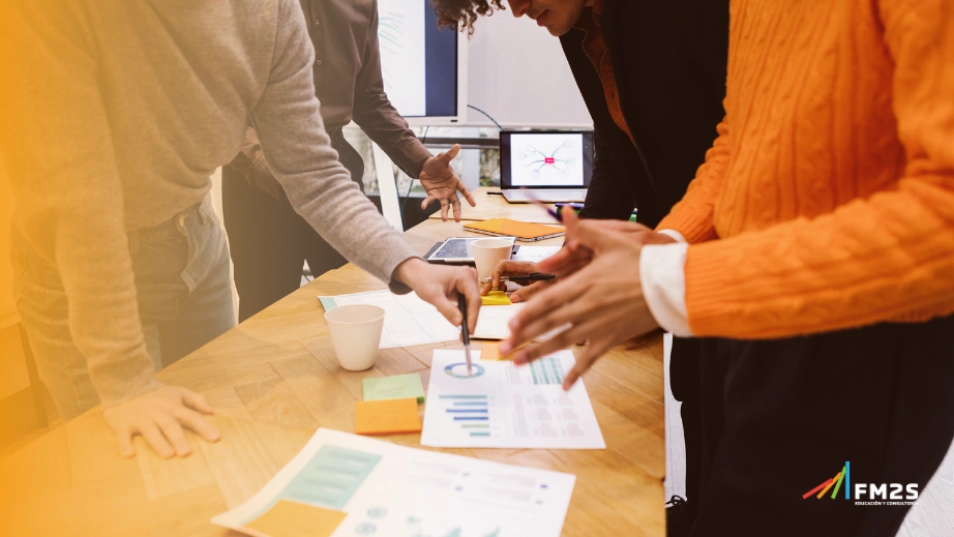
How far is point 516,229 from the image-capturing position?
165 centimetres

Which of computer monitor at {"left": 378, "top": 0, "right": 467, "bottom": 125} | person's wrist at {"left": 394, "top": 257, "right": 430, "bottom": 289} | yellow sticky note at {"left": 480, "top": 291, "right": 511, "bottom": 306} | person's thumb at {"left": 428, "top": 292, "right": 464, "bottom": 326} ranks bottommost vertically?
yellow sticky note at {"left": 480, "top": 291, "right": 511, "bottom": 306}

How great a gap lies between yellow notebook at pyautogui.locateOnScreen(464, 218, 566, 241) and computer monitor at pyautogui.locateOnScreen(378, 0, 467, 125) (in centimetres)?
45

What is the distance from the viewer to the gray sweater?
59cm

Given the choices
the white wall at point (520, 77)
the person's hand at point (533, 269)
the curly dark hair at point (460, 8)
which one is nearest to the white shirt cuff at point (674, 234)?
the person's hand at point (533, 269)

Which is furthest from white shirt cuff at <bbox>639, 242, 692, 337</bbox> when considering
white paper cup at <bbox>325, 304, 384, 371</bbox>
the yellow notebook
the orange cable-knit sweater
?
the yellow notebook

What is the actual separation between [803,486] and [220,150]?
2.93 feet

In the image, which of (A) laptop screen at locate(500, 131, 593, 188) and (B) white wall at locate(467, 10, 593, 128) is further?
(B) white wall at locate(467, 10, 593, 128)

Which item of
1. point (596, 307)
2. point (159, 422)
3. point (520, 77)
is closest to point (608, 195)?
point (596, 307)

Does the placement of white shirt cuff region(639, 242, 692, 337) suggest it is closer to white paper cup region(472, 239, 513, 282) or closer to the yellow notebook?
white paper cup region(472, 239, 513, 282)

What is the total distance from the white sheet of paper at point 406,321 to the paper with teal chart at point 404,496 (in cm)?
30

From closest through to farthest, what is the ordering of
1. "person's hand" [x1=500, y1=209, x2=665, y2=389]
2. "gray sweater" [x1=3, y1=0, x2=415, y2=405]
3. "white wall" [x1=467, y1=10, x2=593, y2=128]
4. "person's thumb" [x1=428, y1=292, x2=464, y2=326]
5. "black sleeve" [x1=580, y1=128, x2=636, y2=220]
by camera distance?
1. "person's hand" [x1=500, y1=209, x2=665, y2=389]
2. "gray sweater" [x1=3, y1=0, x2=415, y2=405]
3. "person's thumb" [x1=428, y1=292, x2=464, y2=326]
4. "black sleeve" [x1=580, y1=128, x2=636, y2=220]
5. "white wall" [x1=467, y1=10, x2=593, y2=128]

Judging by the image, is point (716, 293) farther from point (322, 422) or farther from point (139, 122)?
point (139, 122)

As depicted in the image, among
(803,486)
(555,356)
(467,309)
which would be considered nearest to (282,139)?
(467,309)

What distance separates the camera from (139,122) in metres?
0.73
